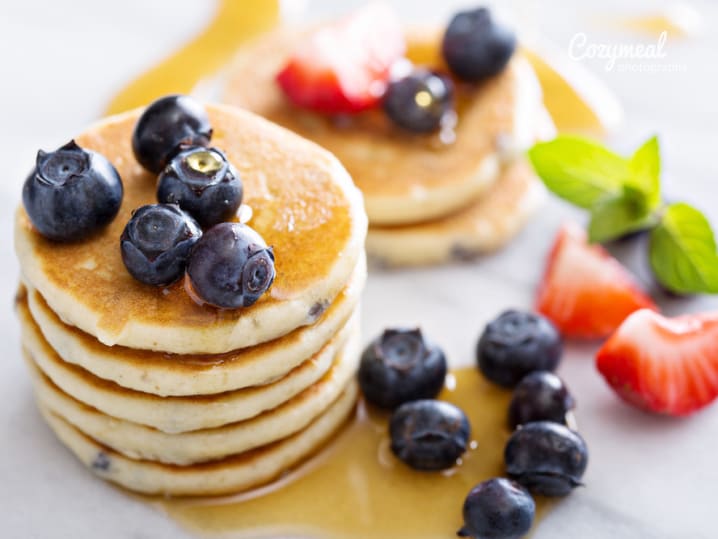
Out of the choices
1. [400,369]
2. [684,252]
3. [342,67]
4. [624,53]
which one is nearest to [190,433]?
[400,369]

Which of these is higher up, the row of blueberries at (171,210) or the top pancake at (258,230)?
the row of blueberries at (171,210)

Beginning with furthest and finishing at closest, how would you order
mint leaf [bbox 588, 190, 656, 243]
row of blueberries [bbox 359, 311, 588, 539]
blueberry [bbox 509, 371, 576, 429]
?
mint leaf [bbox 588, 190, 656, 243], blueberry [bbox 509, 371, 576, 429], row of blueberries [bbox 359, 311, 588, 539]

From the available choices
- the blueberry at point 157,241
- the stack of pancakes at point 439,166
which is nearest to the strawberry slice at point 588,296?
the stack of pancakes at point 439,166

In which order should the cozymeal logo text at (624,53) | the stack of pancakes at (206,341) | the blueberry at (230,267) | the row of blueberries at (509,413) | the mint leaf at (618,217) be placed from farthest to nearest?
the cozymeal logo text at (624,53), the mint leaf at (618,217), the row of blueberries at (509,413), the stack of pancakes at (206,341), the blueberry at (230,267)

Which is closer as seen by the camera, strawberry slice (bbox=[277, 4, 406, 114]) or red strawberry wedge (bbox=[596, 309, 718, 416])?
red strawberry wedge (bbox=[596, 309, 718, 416])

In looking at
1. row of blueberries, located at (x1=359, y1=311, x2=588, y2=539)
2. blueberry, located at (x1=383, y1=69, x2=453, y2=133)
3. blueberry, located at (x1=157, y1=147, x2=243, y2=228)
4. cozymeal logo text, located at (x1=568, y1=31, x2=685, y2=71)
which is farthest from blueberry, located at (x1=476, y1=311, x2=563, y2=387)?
cozymeal logo text, located at (x1=568, y1=31, x2=685, y2=71)

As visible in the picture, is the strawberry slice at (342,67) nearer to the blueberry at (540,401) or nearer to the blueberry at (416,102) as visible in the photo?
the blueberry at (416,102)

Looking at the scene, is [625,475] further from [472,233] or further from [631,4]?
[631,4]

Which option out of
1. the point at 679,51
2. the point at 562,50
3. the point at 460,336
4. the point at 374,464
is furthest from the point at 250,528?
the point at 679,51

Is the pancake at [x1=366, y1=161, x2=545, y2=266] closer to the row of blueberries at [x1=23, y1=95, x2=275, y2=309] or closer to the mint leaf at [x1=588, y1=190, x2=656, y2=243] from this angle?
the mint leaf at [x1=588, y1=190, x2=656, y2=243]
